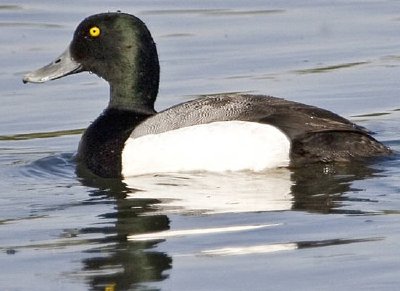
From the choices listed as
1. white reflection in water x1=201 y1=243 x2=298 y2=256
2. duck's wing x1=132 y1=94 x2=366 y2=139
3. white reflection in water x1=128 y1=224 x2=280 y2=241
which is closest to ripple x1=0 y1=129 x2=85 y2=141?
duck's wing x1=132 y1=94 x2=366 y2=139

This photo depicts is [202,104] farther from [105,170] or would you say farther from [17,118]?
[17,118]

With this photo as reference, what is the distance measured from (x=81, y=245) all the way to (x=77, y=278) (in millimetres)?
721

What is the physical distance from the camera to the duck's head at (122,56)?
34.0ft

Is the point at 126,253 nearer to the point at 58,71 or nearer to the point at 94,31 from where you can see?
the point at 94,31

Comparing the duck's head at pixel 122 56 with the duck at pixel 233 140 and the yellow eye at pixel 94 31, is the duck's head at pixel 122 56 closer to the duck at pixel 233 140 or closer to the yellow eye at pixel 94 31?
the yellow eye at pixel 94 31

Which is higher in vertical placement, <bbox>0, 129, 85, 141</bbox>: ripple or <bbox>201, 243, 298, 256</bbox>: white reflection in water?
<bbox>0, 129, 85, 141</bbox>: ripple

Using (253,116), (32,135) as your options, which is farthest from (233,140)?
(32,135)

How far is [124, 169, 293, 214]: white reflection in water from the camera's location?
27.6ft

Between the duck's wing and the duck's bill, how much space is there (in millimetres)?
1216

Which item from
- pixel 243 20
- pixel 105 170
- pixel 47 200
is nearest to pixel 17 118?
pixel 105 170

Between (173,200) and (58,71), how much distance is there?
2375 mm

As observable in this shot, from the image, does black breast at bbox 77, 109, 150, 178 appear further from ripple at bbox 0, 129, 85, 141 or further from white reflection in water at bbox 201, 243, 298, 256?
white reflection in water at bbox 201, 243, 298, 256

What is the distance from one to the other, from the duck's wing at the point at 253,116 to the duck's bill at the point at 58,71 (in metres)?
1.22

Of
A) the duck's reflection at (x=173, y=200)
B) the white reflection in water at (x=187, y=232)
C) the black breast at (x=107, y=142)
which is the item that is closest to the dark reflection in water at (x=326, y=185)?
the duck's reflection at (x=173, y=200)
